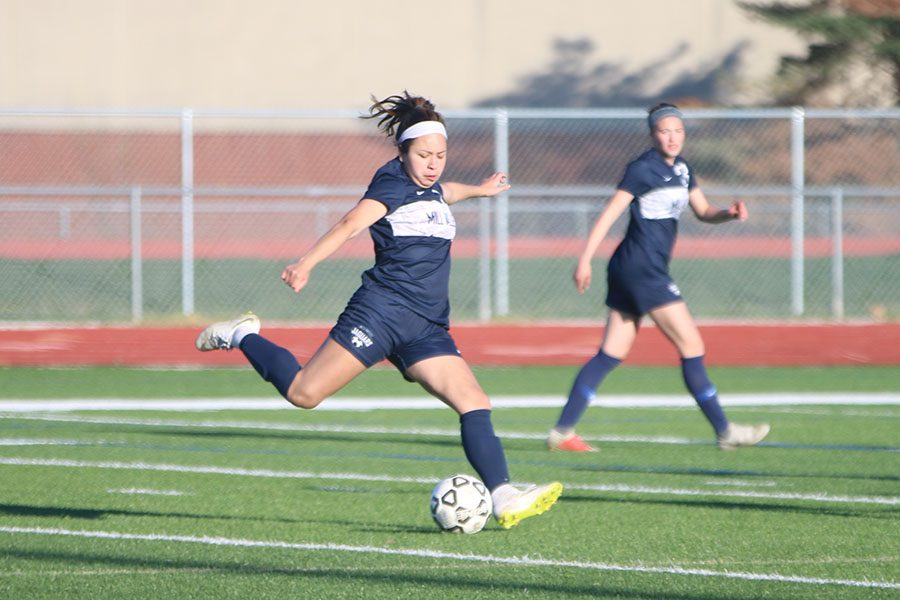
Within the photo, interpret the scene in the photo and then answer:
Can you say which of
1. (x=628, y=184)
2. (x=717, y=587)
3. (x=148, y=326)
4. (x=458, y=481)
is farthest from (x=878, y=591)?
(x=148, y=326)

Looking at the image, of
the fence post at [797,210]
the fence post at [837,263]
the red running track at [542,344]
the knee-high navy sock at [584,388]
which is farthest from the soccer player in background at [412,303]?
the fence post at [837,263]

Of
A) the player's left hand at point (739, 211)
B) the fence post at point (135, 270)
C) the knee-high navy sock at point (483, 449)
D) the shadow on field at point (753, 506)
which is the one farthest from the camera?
the fence post at point (135, 270)

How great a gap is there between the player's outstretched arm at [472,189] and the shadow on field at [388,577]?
5.98 feet

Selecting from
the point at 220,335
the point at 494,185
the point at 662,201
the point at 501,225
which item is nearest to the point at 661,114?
the point at 662,201

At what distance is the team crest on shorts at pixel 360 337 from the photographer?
6598 mm

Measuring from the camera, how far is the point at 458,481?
6621mm

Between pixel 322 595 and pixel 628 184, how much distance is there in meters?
4.77

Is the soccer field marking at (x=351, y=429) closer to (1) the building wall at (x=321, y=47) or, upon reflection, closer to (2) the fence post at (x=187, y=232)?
(2) the fence post at (x=187, y=232)

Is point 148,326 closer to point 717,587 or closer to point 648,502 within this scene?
point 648,502

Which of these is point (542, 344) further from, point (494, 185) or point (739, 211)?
point (494, 185)

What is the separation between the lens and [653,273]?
9586mm

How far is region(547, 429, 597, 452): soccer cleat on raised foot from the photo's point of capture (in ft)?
31.9

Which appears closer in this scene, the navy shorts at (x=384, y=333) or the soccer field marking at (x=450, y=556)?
the soccer field marking at (x=450, y=556)

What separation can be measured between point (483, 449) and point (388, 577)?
3.58 feet
